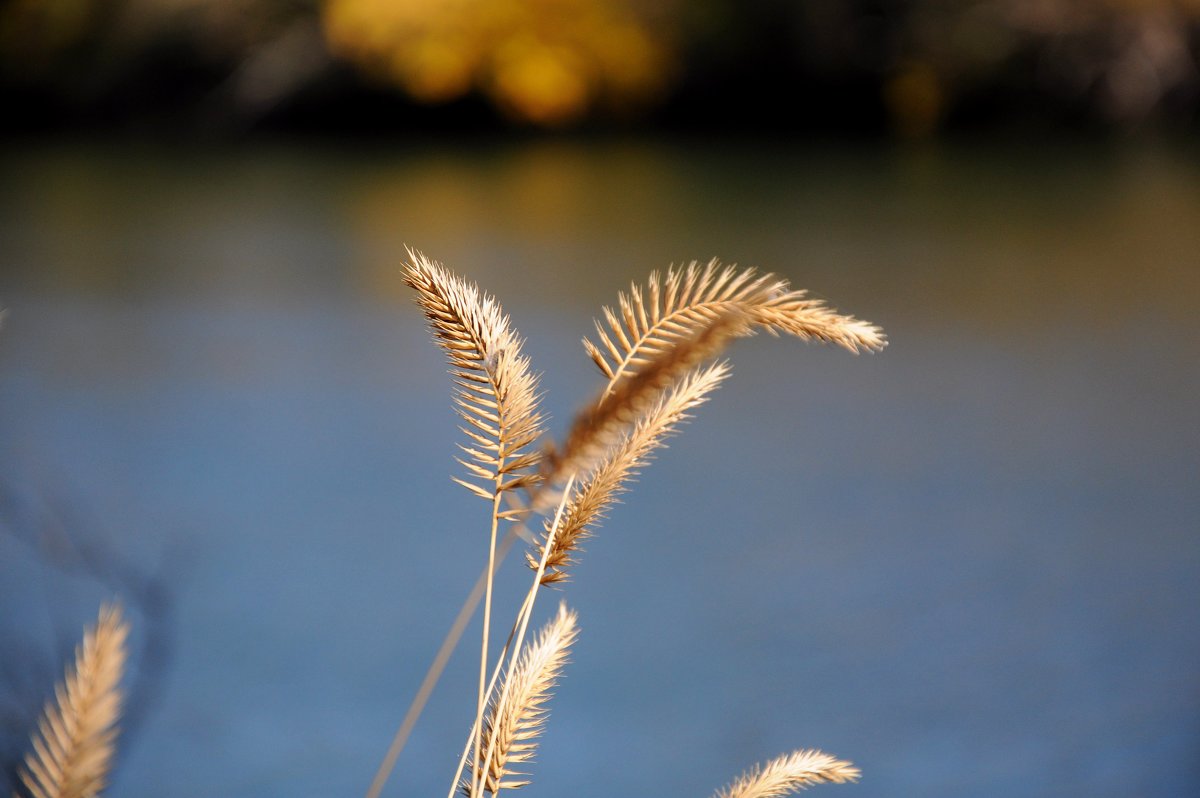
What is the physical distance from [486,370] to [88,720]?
309 millimetres

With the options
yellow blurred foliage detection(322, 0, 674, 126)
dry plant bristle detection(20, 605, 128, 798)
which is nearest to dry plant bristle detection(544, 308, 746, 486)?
dry plant bristle detection(20, 605, 128, 798)

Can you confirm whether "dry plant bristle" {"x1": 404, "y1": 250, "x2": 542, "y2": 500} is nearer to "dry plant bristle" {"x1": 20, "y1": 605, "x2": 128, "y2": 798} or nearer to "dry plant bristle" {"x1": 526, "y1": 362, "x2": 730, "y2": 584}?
"dry plant bristle" {"x1": 526, "y1": 362, "x2": 730, "y2": 584}

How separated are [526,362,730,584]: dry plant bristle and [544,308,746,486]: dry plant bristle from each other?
99mm

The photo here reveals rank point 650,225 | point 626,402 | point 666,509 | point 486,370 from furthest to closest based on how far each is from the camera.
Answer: point 650,225
point 666,509
point 486,370
point 626,402

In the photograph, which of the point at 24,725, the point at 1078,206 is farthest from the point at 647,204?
the point at 24,725

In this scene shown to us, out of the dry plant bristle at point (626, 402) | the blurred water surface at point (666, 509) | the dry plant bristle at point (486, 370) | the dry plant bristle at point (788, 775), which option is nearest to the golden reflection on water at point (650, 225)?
the blurred water surface at point (666, 509)

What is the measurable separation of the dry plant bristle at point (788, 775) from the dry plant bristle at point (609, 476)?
0.17 m

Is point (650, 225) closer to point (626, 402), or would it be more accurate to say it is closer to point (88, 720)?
point (626, 402)

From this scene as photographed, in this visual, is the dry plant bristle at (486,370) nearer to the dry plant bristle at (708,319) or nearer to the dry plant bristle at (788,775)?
the dry plant bristle at (708,319)

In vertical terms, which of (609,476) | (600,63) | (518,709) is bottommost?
(518,709)

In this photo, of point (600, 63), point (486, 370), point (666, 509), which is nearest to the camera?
point (486, 370)

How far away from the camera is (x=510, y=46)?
1117 centimetres

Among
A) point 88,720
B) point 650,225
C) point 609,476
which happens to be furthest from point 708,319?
point 650,225

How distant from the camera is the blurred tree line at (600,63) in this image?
10641 mm
